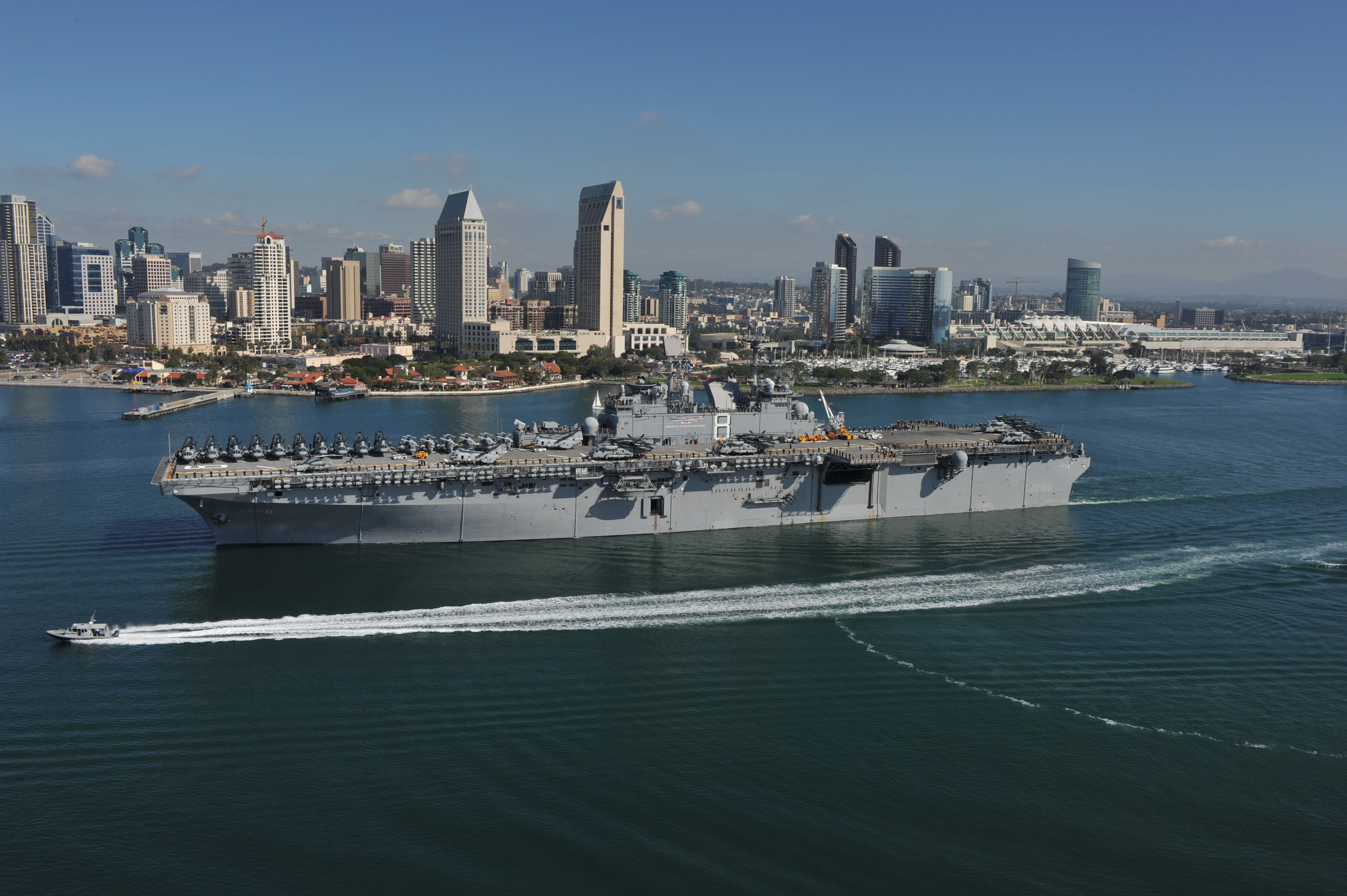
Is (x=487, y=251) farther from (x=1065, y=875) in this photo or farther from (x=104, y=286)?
(x=1065, y=875)

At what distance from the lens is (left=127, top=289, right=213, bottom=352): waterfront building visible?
10038 centimetres

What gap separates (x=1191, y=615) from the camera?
2144cm

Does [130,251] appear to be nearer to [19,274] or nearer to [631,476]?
[19,274]

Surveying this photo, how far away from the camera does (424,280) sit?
169 metres

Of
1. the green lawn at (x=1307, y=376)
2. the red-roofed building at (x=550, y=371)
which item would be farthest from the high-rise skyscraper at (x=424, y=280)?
the green lawn at (x=1307, y=376)

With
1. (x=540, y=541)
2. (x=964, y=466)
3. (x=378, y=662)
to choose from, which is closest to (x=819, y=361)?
(x=964, y=466)

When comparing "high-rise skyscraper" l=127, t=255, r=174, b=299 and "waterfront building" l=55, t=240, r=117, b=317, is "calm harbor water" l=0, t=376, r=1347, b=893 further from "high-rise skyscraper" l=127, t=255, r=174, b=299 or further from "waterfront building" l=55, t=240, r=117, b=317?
"high-rise skyscraper" l=127, t=255, r=174, b=299

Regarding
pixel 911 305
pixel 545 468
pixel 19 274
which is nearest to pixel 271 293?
pixel 19 274

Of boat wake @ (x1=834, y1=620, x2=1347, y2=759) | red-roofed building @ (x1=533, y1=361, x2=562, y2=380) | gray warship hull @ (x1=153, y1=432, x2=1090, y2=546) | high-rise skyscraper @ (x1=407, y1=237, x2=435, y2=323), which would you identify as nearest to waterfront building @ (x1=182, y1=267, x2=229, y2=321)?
high-rise skyscraper @ (x1=407, y1=237, x2=435, y2=323)

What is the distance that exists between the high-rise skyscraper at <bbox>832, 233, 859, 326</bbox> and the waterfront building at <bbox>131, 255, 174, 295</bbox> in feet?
395

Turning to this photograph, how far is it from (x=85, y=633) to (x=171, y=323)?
94168mm

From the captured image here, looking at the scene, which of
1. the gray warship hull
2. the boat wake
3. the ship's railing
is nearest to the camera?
the boat wake

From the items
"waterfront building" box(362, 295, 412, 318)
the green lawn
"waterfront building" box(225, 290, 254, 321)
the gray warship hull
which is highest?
"waterfront building" box(362, 295, 412, 318)

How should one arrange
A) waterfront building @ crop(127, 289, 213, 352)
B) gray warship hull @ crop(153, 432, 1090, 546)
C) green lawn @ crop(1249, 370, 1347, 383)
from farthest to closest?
waterfront building @ crop(127, 289, 213, 352), green lawn @ crop(1249, 370, 1347, 383), gray warship hull @ crop(153, 432, 1090, 546)
